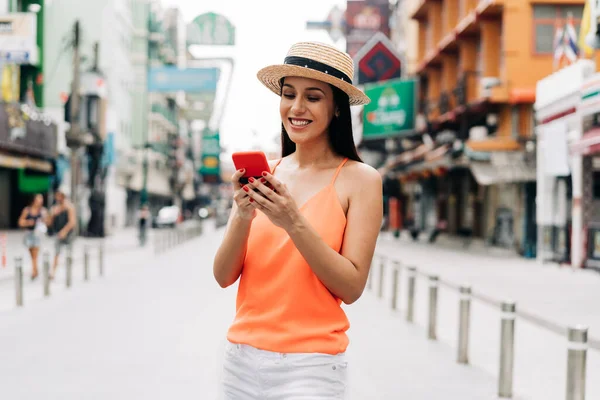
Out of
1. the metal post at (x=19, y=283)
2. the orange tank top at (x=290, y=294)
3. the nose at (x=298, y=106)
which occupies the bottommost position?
the metal post at (x=19, y=283)

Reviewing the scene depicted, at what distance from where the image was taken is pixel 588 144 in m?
22.3

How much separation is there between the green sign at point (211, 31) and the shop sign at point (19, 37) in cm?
880

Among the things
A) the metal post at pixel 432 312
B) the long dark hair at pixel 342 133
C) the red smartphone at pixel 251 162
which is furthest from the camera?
the metal post at pixel 432 312

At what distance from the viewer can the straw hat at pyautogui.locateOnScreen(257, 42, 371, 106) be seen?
9.06ft

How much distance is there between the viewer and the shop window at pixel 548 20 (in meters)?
32.0

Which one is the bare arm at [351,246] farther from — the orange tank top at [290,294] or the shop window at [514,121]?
the shop window at [514,121]

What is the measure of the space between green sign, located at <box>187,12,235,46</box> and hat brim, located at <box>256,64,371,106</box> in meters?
29.2

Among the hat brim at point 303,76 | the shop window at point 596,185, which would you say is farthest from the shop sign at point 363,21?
the hat brim at point 303,76

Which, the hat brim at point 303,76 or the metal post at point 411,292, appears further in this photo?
the metal post at point 411,292

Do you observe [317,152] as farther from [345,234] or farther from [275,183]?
[275,183]

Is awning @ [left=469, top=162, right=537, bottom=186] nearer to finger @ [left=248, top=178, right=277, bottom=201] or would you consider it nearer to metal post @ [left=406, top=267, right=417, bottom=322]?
metal post @ [left=406, top=267, right=417, bottom=322]

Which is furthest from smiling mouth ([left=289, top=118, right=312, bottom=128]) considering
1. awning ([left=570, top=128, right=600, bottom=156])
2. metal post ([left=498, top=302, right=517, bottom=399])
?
awning ([left=570, top=128, right=600, bottom=156])

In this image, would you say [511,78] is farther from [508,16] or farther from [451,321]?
[451,321]

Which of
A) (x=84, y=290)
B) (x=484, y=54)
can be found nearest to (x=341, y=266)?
(x=84, y=290)
